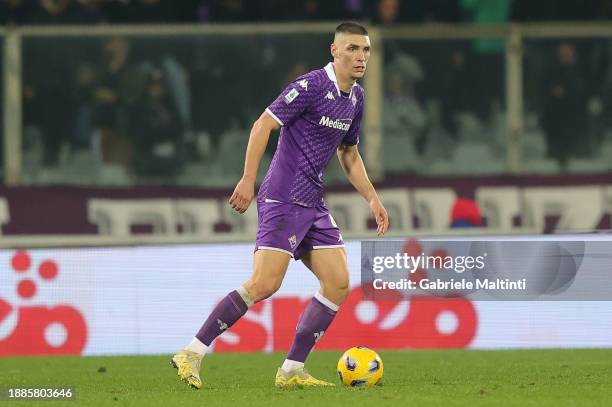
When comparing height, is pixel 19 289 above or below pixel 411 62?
below

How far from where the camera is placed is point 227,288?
1352 cm

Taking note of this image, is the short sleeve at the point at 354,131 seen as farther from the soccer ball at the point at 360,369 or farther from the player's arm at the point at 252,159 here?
the soccer ball at the point at 360,369

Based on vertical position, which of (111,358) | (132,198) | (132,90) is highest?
(132,90)

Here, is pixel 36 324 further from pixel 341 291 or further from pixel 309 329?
pixel 341 291

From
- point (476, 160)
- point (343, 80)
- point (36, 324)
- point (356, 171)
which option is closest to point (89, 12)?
point (476, 160)

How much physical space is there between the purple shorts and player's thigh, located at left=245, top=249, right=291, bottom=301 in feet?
0.14

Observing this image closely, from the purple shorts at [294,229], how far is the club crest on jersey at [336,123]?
0.51 m

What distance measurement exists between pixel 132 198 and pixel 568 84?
15.8 feet

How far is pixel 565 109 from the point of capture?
16531mm

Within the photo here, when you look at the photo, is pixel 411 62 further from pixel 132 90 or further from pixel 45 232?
pixel 45 232

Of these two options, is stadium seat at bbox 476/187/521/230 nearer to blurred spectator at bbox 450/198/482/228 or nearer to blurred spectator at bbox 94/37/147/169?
blurred spectator at bbox 450/198/482/228

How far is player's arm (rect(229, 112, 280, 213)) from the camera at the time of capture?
29.7 ft

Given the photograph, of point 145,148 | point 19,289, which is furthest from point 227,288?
point 145,148

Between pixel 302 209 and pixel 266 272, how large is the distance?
1.53ft
